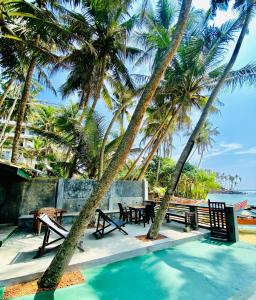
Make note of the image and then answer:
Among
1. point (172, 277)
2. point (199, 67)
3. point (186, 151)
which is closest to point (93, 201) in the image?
point (172, 277)

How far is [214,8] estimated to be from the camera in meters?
7.84

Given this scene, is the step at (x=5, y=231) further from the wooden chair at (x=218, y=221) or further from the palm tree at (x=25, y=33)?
the wooden chair at (x=218, y=221)

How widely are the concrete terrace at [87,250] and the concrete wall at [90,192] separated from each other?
1959mm

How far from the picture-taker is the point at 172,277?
3.95 m

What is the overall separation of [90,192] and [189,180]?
23.3 meters

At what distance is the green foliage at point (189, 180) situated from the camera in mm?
28047

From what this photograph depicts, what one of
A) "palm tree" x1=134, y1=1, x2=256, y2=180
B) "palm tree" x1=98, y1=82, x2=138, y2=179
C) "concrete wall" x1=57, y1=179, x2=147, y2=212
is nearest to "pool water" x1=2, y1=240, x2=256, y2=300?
"concrete wall" x1=57, y1=179, x2=147, y2=212

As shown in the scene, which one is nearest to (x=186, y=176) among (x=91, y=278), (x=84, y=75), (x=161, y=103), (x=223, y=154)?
(x=161, y=103)

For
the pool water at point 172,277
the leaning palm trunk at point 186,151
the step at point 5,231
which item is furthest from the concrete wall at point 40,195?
the pool water at point 172,277

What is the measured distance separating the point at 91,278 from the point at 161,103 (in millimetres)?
10877

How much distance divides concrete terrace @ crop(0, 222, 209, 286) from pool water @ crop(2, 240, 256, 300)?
202 mm

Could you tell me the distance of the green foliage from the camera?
92.0 ft

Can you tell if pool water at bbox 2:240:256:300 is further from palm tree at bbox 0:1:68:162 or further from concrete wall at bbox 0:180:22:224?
palm tree at bbox 0:1:68:162

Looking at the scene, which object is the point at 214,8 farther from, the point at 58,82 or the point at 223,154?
the point at 223,154
